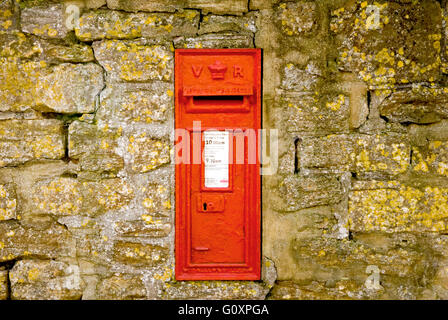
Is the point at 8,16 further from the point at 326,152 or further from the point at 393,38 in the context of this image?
the point at 393,38

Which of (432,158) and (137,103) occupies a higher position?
(137,103)

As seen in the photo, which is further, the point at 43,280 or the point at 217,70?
the point at 43,280

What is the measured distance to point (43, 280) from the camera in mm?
1808

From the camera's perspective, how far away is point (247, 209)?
1.77 m

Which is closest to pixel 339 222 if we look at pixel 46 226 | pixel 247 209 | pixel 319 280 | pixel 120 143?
pixel 319 280

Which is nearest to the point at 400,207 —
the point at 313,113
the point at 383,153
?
the point at 383,153

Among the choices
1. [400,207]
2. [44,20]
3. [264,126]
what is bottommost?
[400,207]

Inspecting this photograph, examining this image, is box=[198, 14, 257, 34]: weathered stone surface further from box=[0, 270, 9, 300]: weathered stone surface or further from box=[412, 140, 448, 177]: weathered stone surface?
box=[0, 270, 9, 300]: weathered stone surface

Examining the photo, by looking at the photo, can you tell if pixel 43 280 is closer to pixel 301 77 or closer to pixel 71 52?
pixel 71 52

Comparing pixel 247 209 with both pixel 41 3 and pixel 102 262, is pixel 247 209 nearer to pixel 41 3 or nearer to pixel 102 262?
pixel 102 262

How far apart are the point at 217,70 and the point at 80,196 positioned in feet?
3.35

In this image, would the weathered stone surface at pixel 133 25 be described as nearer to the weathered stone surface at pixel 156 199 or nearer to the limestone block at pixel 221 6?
the limestone block at pixel 221 6

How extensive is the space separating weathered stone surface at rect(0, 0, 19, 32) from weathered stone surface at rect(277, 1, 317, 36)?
4.73 feet

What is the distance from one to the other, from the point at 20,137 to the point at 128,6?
36.8 inches
